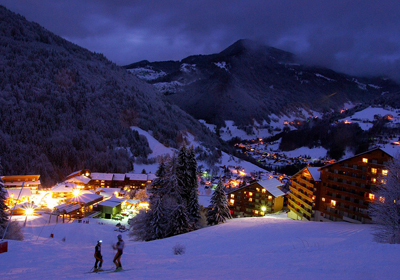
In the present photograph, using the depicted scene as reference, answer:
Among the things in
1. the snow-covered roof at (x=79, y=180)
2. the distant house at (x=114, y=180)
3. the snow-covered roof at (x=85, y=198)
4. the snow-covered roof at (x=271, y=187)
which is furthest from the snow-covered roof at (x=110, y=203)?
the snow-covered roof at (x=271, y=187)

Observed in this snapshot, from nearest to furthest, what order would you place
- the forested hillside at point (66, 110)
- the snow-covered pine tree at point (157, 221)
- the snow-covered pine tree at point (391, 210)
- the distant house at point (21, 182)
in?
the snow-covered pine tree at point (391, 210) < the snow-covered pine tree at point (157, 221) < the distant house at point (21, 182) < the forested hillside at point (66, 110)

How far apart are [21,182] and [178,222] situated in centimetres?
4286

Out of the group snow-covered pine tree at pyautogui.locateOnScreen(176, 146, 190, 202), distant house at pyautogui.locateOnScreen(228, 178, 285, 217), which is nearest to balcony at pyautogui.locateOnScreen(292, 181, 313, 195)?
distant house at pyautogui.locateOnScreen(228, 178, 285, 217)

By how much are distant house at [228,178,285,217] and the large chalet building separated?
910cm

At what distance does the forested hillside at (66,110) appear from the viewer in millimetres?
65500

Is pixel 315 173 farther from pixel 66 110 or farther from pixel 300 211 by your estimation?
pixel 66 110

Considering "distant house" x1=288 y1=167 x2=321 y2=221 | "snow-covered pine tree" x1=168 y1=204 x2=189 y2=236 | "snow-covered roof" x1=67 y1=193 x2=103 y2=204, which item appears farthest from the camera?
"snow-covered roof" x1=67 y1=193 x2=103 y2=204

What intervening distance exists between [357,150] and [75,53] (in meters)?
162

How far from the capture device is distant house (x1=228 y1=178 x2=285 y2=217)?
43.8 metres

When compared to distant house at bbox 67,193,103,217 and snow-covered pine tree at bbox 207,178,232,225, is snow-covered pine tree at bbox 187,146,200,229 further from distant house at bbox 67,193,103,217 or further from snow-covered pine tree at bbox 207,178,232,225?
distant house at bbox 67,193,103,217

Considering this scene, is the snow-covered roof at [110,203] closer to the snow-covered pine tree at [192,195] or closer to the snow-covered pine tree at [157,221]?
the snow-covered pine tree at [192,195]

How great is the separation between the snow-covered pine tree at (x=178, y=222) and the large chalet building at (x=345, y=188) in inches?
690

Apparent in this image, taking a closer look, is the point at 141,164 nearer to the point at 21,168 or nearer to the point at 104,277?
the point at 21,168

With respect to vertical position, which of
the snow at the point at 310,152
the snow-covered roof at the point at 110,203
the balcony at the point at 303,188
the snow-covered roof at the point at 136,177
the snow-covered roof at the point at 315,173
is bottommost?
the snow-covered roof at the point at 110,203
